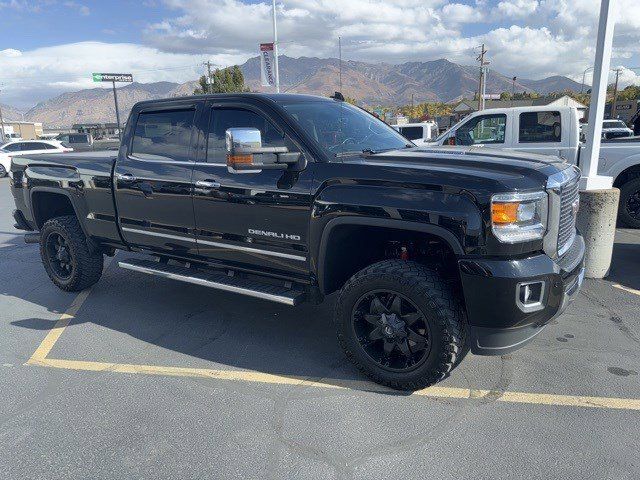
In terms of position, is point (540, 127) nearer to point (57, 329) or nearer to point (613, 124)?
point (57, 329)

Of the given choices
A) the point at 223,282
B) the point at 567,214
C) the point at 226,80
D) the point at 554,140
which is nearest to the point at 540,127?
the point at 554,140

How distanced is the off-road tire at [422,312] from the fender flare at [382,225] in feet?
0.83

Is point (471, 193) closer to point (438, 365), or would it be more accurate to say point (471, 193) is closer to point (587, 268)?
point (438, 365)

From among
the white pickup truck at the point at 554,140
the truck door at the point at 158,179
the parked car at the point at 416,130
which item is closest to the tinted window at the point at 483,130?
the white pickup truck at the point at 554,140

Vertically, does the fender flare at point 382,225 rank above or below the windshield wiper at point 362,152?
below

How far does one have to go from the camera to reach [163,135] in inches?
172

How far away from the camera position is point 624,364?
A: 3.53m

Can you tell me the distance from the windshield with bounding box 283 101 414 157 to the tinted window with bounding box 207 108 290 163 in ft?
0.68

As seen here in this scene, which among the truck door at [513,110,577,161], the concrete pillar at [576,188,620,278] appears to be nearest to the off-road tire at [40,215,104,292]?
the concrete pillar at [576,188,620,278]

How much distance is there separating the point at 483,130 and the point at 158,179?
5.99 m

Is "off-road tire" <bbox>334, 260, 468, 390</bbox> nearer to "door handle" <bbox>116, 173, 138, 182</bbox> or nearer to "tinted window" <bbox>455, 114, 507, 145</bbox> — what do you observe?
"door handle" <bbox>116, 173, 138, 182</bbox>

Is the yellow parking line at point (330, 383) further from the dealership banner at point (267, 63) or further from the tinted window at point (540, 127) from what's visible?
the dealership banner at point (267, 63)

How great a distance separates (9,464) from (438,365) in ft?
8.16

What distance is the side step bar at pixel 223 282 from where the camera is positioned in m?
3.58
